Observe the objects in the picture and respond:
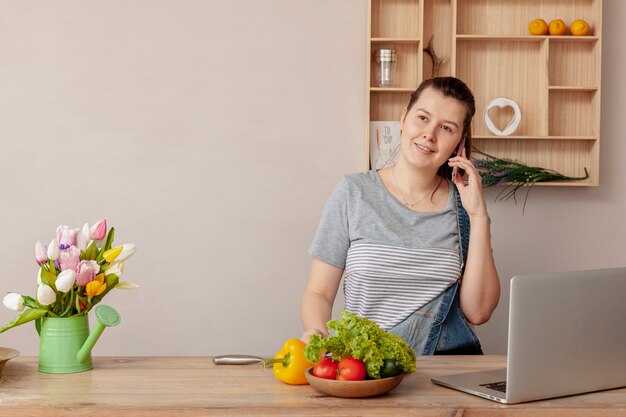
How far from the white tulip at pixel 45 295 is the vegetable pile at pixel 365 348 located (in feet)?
2.12

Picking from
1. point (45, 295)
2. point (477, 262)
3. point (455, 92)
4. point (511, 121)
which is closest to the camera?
point (45, 295)

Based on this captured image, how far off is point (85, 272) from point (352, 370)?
70 centimetres

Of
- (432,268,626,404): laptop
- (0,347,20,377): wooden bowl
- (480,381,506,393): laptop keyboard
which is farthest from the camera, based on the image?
(0,347,20,377): wooden bowl

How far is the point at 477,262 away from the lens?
237 centimetres

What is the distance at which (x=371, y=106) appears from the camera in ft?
10.7

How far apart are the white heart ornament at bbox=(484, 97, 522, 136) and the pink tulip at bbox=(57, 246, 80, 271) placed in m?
1.90

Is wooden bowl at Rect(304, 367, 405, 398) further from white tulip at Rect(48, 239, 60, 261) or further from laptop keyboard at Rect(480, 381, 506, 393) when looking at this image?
white tulip at Rect(48, 239, 60, 261)

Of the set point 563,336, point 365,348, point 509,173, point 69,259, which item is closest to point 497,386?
point 563,336

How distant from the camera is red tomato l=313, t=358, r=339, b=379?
1646 mm

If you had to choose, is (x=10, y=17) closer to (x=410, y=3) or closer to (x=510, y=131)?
(x=410, y=3)

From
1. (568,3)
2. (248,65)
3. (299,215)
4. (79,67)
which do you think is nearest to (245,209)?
(299,215)

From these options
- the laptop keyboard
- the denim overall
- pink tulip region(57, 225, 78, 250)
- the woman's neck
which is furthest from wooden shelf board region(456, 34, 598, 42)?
pink tulip region(57, 225, 78, 250)

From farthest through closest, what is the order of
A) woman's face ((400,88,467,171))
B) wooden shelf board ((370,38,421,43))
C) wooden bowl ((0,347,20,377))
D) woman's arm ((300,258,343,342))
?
wooden shelf board ((370,38,421,43)) → woman's face ((400,88,467,171)) → woman's arm ((300,258,343,342)) → wooden bowl ((0,347,20,377))

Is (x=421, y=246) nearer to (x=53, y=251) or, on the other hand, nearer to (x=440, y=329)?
(x=440, y=329)
